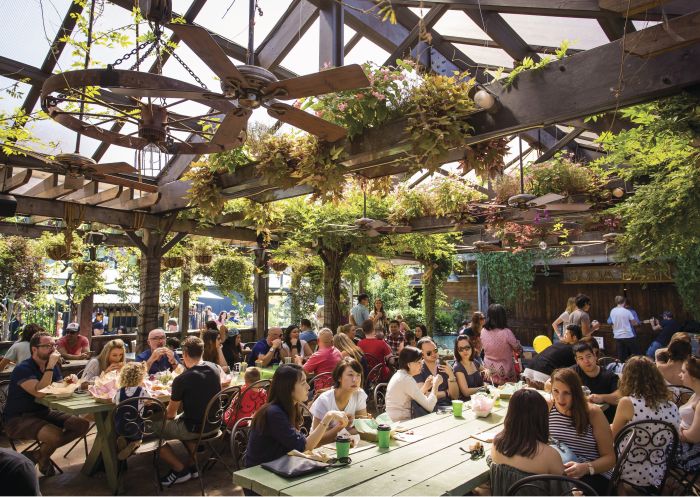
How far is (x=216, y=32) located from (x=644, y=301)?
11724mm

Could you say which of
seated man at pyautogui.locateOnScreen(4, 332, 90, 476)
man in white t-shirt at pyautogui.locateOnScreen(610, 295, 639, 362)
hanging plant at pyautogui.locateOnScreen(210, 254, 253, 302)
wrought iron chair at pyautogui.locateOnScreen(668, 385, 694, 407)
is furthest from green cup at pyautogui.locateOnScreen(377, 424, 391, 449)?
man in white t-shirt at pyautogui.locateOnScreen(610, 295, 639, 362)

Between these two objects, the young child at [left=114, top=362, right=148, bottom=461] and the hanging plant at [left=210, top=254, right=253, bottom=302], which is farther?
the hanging plant at [left=210, top=254, right=253, bottom=302]

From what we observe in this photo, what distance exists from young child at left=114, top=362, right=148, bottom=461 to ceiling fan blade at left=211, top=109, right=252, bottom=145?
2.11 meters

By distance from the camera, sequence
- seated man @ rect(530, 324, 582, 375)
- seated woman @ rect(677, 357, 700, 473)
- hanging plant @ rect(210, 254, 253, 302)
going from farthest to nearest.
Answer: hanging plant @ rect(210, 254, 253, 302) → seated man @ rect(530, 324, 582, 375) → seated woman @ rect(677, 357, 700, 473)

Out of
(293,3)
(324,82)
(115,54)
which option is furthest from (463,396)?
(115,54)

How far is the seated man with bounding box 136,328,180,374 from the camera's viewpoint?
4.97 metres

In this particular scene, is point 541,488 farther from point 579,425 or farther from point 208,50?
point 208,50

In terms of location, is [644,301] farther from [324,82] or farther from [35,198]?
[35,198]

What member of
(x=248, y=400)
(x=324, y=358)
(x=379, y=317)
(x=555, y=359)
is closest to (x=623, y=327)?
(x=379, y=317)

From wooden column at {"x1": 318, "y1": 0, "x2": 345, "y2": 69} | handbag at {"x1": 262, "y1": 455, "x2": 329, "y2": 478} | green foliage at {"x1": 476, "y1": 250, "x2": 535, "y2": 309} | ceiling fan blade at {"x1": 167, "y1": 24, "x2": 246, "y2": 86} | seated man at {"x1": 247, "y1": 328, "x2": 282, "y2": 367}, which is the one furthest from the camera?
green foliage at {"x1": 476, "y1": 250, "x2": 535, "y2": 309}

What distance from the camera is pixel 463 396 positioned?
4355 mm

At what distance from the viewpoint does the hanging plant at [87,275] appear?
7766mm

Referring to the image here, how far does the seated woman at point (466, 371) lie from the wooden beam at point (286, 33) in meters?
3.69

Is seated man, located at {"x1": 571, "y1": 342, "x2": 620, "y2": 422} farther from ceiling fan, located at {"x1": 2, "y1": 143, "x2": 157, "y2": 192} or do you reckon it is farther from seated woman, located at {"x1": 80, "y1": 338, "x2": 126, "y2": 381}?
seated woman, located at {"x1": 80, "y1": 338, "x2": 126, "y2": 381}
